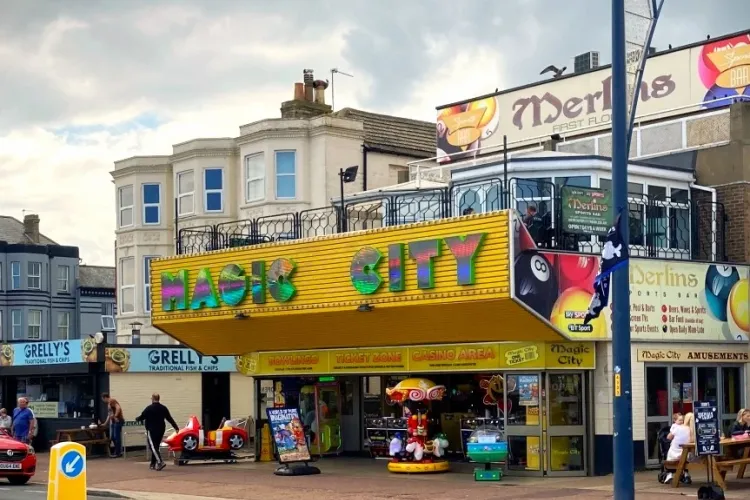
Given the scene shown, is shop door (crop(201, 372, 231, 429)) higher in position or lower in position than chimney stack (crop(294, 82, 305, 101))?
lower

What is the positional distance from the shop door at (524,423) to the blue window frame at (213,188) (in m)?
20.6

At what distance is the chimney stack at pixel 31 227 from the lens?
72938 mm

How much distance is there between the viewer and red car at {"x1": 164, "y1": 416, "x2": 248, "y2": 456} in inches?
1084

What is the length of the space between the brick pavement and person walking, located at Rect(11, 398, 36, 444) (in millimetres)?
4737

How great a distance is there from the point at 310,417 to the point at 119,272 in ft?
62.0

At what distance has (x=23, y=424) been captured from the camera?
1211 inches

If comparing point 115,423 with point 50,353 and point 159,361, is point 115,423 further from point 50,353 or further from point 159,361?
point 50,353

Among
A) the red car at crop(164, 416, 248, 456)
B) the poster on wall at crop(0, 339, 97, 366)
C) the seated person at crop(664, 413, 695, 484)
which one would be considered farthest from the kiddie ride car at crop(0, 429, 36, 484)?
the seated person at crop(664, 413, 695, 484)

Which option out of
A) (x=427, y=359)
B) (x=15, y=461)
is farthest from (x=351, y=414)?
(x=15, y=461)

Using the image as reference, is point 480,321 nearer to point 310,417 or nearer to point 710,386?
point 710,386

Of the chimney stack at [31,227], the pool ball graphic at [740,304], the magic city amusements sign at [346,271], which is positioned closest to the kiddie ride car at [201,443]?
the magic city amusements sign at [346,271]

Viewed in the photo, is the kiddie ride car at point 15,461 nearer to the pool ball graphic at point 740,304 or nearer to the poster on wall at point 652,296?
the poster on wall at point 652,296

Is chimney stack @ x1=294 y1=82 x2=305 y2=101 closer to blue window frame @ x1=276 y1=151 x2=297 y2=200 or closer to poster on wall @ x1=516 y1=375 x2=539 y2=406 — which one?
blue window frame @ x1=276 y1=151 x2=297 y2=200

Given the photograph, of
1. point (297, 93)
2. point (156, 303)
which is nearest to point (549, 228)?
point (156, 303)
